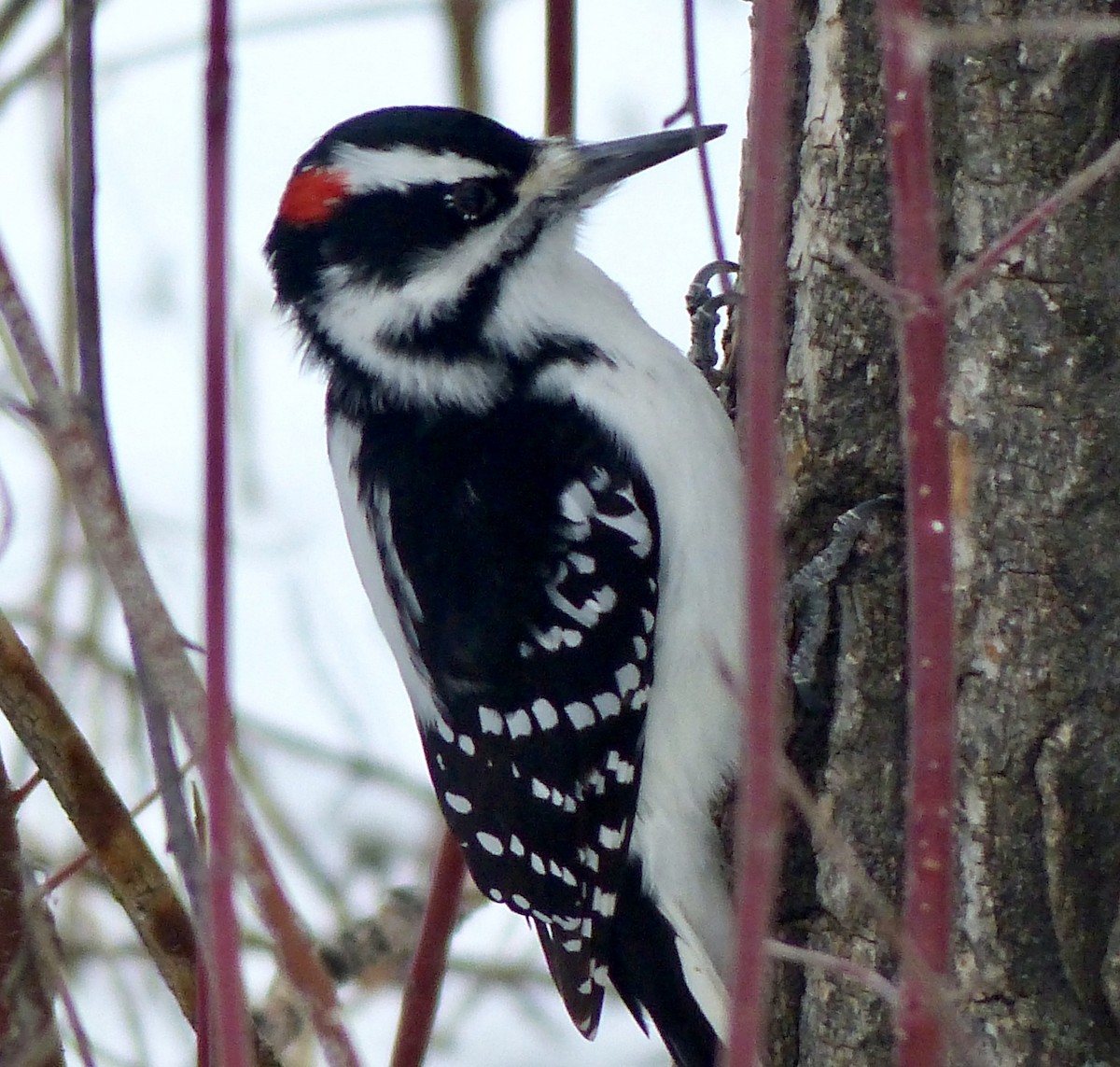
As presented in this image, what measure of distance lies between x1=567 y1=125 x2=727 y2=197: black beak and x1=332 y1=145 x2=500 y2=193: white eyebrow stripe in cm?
19

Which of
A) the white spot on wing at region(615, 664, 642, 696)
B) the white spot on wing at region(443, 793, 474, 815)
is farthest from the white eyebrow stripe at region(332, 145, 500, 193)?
the white spot on wing at region(443, 793, 474, 815)

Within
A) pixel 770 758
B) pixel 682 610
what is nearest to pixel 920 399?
pixel 770 758

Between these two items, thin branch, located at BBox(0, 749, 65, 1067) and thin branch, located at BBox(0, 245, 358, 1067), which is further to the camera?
thin branch, located at BBox(0, 749, 65, 1067)

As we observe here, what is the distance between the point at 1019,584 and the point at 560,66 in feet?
3.05

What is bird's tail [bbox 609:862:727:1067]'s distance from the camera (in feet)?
8.25

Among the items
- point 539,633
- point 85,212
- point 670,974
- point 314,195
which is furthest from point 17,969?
point 314,195

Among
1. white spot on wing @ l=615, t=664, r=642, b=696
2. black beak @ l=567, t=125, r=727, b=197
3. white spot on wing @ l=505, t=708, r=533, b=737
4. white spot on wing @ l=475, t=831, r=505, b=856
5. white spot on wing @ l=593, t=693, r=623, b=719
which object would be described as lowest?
white spot on wing @ l=475, t=831, r=505, b=856

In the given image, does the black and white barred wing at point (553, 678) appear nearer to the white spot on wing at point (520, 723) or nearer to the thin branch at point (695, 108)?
the white spot on wing at point (520, 723)

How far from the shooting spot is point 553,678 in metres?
2.43

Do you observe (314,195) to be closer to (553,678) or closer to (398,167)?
(398,167)

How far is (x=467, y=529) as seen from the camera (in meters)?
2.42

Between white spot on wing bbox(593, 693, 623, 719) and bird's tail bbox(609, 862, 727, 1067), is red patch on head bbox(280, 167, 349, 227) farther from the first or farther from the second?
bird's tail bbox(609, 862, 727, 1067)

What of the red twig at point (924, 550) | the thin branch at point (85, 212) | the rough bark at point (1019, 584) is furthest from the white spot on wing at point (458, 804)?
the red twig at point (924, 550)

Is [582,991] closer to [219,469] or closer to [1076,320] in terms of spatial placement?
[1076,320]
